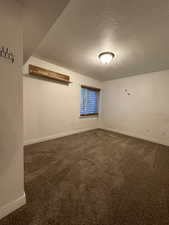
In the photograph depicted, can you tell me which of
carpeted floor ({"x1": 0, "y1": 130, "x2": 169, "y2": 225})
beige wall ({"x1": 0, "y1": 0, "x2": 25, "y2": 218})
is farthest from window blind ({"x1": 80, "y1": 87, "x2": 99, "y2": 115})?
beige wall ({"x1": 0, "y1": 0, "x2": 25, "y2": 218})

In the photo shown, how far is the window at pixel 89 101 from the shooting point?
379 cm

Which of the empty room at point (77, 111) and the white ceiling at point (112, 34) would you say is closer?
the empty room at point (77, 111)

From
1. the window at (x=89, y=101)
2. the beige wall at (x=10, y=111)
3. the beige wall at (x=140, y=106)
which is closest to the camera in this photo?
the beige wall at (x=10, y=111)

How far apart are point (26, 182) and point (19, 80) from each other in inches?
53.4

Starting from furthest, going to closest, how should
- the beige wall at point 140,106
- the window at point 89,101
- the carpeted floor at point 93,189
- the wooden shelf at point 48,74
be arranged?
1. the window at point 89,101
2. the beige wall at point 140,106
3. the wooden shelf at point 48,74
4. the carpeted floor at point 93,189

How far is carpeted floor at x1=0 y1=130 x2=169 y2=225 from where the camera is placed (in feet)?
2.97

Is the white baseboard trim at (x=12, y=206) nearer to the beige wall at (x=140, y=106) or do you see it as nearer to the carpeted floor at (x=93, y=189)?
the carpeted floor at (x=93, y=189)

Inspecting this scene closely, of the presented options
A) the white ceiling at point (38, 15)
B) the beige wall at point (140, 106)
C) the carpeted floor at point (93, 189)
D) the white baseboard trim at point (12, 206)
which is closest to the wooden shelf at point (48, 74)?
the white ceiling at point (38, 15)

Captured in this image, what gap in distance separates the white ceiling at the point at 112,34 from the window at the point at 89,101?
1.29m

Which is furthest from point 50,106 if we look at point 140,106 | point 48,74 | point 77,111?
point 140,106

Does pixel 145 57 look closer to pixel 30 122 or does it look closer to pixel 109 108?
pixel 109 108

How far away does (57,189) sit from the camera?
1.20 m

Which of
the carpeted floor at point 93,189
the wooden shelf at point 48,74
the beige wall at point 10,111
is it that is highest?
the wooden shelf at point 48,74

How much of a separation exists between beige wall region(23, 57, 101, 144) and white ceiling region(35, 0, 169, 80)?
2.18 feet
